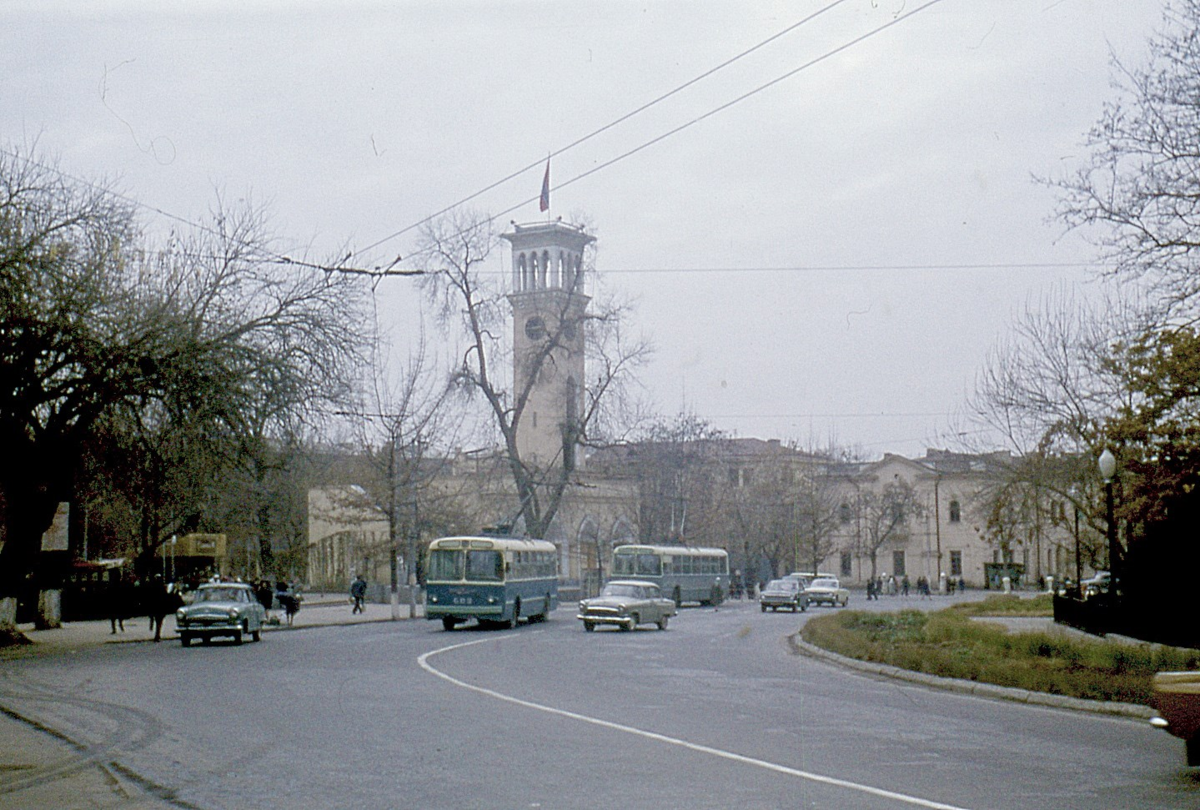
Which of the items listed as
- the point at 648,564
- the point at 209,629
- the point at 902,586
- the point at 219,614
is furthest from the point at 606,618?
the point at 902,586

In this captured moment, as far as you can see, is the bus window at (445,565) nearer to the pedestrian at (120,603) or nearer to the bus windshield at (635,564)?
the pedestrian at (120,603)

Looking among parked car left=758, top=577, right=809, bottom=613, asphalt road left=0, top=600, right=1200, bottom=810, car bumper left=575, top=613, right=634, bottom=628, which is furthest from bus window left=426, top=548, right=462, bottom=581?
parked car left=758, top=577, right=809, bottom=613

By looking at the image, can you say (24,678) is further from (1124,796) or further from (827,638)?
(1124,796)

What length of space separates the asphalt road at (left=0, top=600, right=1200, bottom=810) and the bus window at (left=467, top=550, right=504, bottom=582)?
1267cm

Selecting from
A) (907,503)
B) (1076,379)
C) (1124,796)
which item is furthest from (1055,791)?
(907,503)

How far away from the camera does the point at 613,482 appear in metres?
87.4

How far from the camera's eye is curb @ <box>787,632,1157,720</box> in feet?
51.0

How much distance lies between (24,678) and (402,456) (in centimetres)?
3709

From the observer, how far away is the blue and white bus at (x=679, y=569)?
54.1 m

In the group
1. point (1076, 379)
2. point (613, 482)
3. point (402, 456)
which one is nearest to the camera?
point (1076, 379)

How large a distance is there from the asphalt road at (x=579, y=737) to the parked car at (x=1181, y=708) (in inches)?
14.3

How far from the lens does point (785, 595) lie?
A: 176ft

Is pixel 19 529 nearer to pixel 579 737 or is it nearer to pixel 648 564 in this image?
pixel 579 737

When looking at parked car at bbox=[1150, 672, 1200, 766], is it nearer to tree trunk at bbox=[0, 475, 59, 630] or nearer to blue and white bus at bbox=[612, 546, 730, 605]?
tree trunk at bbox=[0, 475, 59, 630]
